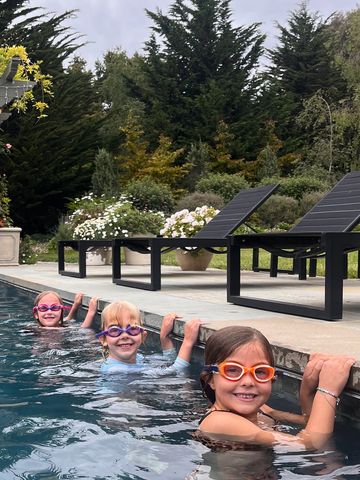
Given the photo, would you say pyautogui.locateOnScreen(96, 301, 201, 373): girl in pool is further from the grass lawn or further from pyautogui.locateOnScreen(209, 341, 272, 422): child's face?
the grass lawn

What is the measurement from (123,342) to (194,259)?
23.1ft

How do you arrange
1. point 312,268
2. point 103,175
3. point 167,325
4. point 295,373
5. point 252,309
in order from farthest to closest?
point 103,175, point 312,268, point 252,309, point 167,325, point 295,373

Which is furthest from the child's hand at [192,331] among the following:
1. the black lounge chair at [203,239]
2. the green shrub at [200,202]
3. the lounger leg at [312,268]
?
the green shrub at [200,202]

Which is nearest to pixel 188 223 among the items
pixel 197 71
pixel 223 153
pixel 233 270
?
pixel 233 270

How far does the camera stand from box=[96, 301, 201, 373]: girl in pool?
3918 millimetres

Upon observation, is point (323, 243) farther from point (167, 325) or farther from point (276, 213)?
point (276, 213)

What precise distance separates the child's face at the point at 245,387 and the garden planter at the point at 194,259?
26.9 feet

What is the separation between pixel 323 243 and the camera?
189 inches

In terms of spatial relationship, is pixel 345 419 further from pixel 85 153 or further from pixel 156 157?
pixel 156 157

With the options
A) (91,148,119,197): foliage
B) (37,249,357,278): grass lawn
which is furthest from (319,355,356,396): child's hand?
(91,148,119,197): foliage

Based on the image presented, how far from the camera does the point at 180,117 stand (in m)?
33.0

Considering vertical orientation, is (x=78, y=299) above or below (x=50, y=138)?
below

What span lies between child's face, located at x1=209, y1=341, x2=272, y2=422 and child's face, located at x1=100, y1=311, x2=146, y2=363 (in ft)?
4.34

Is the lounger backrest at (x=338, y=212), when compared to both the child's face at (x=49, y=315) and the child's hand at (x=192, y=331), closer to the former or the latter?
the child's hand at (x=192, y=331)
